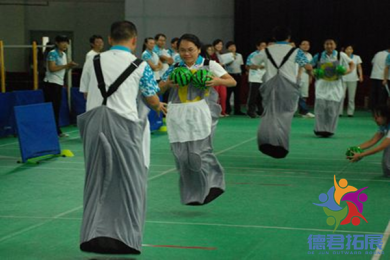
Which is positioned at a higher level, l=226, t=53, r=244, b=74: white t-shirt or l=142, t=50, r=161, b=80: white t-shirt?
l=142, t=50, r=161, b=80: white t-shirt

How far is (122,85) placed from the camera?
666 centimetres

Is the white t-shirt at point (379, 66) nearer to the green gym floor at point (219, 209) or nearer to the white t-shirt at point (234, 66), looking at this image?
the white t-shirt at point (234, 66)

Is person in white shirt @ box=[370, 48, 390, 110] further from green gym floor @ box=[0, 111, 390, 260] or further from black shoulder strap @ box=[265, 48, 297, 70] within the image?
black shoulder strap @ box=[265, 48, 297, 70]

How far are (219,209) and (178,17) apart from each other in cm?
1949

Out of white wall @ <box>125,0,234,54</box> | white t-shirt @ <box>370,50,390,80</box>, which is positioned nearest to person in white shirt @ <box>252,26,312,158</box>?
white t-shirt @ <box>370,50,390,80</box>

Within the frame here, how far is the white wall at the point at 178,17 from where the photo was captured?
91.9 feet

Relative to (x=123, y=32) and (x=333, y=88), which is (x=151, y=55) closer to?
(x=333, y=88)

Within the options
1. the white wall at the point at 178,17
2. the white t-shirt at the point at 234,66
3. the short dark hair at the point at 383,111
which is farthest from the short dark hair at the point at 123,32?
the white wall at the point at 178,17

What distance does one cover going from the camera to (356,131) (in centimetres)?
1861

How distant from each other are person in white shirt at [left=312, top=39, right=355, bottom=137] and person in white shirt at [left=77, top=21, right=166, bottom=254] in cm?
1016

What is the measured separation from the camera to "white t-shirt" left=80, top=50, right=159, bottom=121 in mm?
6660

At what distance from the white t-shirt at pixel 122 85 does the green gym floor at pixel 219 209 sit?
1272mm

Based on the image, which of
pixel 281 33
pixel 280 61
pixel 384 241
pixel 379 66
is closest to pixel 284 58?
pixel 280 61

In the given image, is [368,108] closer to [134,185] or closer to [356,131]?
[356,131]
